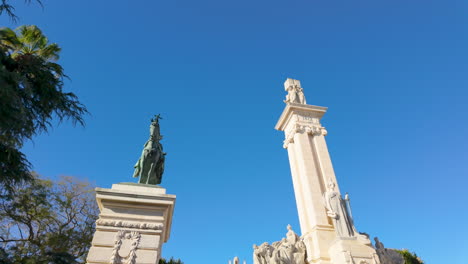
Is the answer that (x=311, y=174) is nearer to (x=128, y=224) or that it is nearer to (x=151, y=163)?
(x=151, y=163)

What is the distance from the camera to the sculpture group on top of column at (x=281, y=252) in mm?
11543

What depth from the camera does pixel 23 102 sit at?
26.9 feet

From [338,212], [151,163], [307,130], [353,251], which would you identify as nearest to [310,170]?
[307,130]

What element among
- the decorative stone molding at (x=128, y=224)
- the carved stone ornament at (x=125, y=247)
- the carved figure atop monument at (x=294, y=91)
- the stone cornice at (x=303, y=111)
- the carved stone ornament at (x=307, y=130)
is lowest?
the carved stone ornament at (x=125, y=247)

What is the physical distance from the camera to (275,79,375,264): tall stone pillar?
39.5 feet

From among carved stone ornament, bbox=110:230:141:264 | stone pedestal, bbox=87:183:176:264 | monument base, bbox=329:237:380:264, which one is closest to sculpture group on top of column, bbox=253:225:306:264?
monument base, bbox=329:237:380:264

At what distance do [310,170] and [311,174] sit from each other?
0.24 meters

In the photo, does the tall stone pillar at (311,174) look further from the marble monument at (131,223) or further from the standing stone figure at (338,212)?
the marble monument at (131,223)

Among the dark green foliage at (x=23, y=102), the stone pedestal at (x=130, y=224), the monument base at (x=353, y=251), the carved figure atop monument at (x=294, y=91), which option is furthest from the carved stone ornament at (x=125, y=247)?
the carved figure atop monument at (x=294, y=91)

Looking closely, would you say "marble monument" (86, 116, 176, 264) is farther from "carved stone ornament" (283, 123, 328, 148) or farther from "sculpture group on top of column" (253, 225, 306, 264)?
"carved stone ornament" (283, 123, 328, 148)

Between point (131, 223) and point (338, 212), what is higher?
point (338, 212)

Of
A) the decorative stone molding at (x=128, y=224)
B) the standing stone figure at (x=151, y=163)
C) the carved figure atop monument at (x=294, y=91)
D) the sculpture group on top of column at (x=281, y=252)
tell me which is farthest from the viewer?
the carved figure atop monument at (x=294, y=91)

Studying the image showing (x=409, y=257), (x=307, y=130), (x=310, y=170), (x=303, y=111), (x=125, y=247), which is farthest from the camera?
(x=409, y=257)

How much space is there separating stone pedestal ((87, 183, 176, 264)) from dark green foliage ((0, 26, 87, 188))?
332 centimetres
